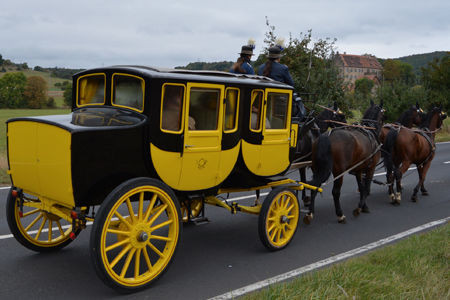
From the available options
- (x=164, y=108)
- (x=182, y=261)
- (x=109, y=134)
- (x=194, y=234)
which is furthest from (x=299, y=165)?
(x=109, y=134)

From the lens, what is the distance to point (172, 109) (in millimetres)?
4645

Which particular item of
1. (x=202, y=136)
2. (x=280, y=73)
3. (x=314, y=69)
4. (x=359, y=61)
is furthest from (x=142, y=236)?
(x=359, y=61)

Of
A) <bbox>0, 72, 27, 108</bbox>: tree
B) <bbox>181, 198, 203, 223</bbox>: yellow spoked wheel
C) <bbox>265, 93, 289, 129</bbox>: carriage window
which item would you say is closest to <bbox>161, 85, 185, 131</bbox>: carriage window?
<bbox>265, 93, 289, 129</bbox>: carriage window

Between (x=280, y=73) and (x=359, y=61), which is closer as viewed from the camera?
(x=280, y=73)

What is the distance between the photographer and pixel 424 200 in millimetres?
9445

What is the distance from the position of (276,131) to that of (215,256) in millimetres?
1825

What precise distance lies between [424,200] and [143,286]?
725 cm

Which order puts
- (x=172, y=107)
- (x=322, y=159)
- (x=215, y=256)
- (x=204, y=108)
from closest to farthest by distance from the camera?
(x=172, y=107) → (x=204, y=108) → (x=215, y=256) → (x=322, y=159)

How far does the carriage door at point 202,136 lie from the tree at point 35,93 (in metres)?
58.9

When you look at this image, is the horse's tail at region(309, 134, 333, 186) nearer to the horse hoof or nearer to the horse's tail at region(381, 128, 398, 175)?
the horse hoof

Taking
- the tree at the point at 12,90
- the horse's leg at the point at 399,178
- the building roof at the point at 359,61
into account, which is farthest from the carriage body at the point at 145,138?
the building roof at the point at 359,61

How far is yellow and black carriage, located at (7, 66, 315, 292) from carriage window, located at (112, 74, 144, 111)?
1cm

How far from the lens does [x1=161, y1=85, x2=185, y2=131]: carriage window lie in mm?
4574

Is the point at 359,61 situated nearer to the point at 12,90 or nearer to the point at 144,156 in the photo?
the point at 12,90
